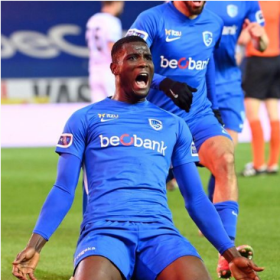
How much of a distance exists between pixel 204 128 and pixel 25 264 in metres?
2.62

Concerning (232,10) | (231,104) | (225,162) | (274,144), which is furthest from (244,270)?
(274,144)

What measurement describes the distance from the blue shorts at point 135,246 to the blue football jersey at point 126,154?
56 mm

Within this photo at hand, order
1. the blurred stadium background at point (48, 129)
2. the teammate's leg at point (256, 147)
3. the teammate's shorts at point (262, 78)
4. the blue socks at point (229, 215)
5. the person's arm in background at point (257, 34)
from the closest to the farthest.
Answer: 1. the blue socks at point (229, 215)
2. the person's arm in background at point (257, 34)
3. the blurred stadium background at point (48, 129)
4. the teammate's leg at point (256, 147)
5. the teammate's shorts at point (262, 78)

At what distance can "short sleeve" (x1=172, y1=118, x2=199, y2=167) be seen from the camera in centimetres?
509

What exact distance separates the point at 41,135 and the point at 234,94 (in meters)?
8.97

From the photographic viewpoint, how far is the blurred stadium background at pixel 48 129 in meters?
8.03

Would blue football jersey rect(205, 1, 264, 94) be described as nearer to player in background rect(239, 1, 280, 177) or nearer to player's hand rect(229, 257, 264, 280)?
player in background rect(239, 1, 280, 177)

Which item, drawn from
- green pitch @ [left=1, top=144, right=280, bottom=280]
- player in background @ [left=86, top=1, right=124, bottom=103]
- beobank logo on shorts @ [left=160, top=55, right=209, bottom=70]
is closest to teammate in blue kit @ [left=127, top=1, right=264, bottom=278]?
beobank logo on shorts @ [left=160, top=55, right=209, bottom=70]

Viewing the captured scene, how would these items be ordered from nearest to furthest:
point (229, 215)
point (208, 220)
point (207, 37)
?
point (208, 220) < point (229, 215) < point (207, 37)

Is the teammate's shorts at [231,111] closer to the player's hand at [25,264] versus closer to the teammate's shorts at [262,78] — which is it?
the teammate's shorts at [262,78]

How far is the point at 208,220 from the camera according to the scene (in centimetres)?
489

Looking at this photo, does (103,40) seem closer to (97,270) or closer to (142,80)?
(142,80)

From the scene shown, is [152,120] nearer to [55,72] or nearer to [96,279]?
[96,279]

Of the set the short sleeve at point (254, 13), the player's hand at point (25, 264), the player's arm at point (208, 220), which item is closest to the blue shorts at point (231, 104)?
the short sleeve at point (254, 13)
